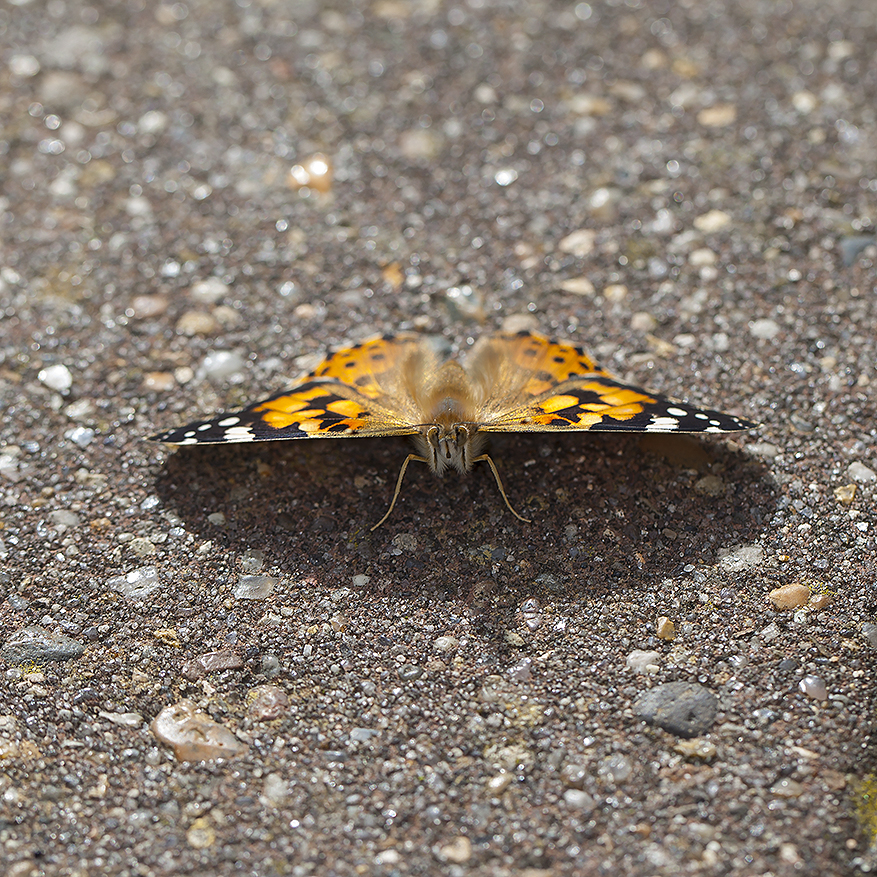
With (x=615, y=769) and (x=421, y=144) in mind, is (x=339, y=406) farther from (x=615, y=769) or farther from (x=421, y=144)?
(x=421, y=144)

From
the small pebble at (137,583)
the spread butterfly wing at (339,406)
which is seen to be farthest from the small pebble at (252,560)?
the spread butterfly wing at (339,406)

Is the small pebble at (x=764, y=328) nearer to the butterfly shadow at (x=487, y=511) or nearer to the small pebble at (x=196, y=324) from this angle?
the butterfly shadow at (x=487, y=511)

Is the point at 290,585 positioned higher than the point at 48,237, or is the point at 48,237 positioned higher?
the point at 48,237

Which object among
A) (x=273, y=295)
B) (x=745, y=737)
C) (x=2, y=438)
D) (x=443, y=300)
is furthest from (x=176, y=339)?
(x=745, y=737)

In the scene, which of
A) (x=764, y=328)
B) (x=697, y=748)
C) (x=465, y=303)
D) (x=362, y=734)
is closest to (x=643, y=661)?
(x=697, y=748)

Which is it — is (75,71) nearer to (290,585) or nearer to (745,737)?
(290,585)
